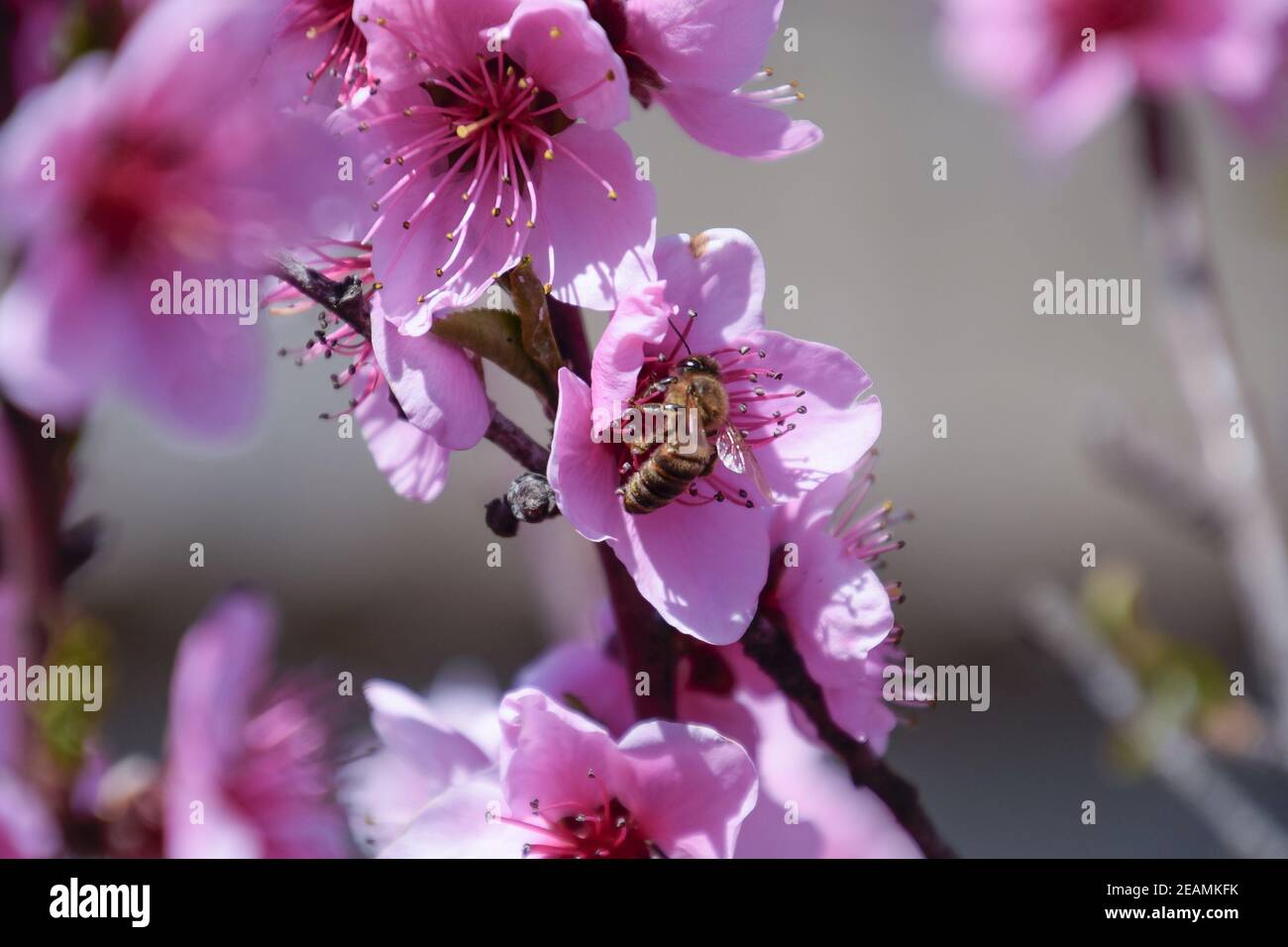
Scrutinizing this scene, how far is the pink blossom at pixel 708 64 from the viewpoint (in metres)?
A: 0.66

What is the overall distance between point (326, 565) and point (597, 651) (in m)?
2.27

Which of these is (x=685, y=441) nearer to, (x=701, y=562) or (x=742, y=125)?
(x=701, y=562)

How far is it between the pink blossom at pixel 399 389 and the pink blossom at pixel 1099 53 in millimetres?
985

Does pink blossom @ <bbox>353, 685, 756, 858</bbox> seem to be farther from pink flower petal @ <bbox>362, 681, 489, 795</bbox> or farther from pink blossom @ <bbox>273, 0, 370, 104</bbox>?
pink blossom @ <bbox>273, 0, 370, 104</bbox>

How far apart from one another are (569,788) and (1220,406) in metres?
0.86

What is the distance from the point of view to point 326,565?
2.96 m

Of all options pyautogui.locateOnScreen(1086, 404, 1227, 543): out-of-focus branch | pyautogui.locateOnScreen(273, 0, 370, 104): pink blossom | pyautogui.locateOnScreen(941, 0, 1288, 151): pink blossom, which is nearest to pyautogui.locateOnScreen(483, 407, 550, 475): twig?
pyautogui.locateOnScreen(273, 0, 370, 104): pink blossom

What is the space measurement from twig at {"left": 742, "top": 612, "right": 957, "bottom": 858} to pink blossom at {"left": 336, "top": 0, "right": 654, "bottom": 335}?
207 millimetres

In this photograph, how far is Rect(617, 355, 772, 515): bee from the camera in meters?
0.70

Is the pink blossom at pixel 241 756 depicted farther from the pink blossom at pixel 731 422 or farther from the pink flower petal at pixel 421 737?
the pink blossom at pixel 731 422

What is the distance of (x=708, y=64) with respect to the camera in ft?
2.19

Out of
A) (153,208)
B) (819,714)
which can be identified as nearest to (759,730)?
(819,714)
